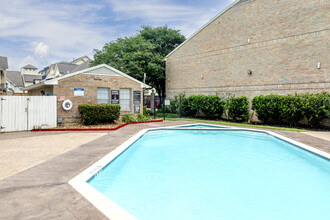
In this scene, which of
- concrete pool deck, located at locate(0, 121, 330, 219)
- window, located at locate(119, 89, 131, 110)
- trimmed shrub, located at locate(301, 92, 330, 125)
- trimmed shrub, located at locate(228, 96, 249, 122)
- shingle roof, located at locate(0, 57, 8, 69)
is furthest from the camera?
shingle roof, located at locate(0, 57, 8, 69)

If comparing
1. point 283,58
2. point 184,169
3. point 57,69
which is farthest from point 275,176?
point 57,69

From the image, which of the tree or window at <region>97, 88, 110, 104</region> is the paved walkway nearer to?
window at <region>97, 88, 110, 104</region>

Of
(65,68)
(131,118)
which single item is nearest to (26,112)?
(131,118)

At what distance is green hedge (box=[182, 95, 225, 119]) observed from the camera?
59.1 feet

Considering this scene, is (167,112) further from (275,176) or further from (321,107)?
(275,176)

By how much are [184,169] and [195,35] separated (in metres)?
16.9

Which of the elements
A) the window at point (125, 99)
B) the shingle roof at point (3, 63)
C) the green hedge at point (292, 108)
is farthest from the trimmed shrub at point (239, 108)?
the shingle roof at point (3, 63)

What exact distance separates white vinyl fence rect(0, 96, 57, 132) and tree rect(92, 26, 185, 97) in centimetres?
1019

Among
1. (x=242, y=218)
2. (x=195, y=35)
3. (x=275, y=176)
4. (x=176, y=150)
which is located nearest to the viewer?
(x=242, y=218)

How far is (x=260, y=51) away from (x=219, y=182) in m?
13.5

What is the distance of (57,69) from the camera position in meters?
39.0

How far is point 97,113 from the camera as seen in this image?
13.2 metres

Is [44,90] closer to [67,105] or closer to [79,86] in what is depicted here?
[79,86]

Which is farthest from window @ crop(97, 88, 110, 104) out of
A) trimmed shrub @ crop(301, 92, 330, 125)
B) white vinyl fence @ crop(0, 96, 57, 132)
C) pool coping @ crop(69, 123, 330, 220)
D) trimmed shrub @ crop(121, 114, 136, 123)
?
trimmed shrub @ crop(301, 92, 330, 125)
